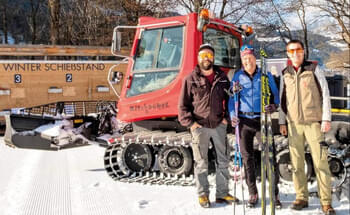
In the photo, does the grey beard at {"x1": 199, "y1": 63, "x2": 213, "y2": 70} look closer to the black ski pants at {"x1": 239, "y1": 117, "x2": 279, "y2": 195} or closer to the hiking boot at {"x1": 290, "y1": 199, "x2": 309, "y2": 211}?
the black ski pants at {"x1": 239, "y1": 117, "x2": 279, "y2": 195}

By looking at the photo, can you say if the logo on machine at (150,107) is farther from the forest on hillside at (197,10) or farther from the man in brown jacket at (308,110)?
the forest on hillside at (197,10)

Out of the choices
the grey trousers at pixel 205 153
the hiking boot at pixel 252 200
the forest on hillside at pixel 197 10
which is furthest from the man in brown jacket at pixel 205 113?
the forest on hillside at pixel 197 10

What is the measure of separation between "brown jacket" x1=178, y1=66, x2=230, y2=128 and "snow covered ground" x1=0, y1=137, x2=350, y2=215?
3.42 ft

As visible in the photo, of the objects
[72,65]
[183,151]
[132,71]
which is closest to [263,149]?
[183,151]

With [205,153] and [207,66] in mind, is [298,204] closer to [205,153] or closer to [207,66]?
[205,153]

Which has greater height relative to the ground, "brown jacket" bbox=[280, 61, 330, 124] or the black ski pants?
"brown jacket" bbox=[280, 61, 330, 124]

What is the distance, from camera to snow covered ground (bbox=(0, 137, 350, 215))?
398cm

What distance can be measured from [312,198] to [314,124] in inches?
43.2

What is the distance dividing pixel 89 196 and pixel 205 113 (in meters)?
1.95

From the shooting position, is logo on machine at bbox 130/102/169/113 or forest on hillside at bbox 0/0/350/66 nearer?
logo on machine at bbox 130/102/169/113

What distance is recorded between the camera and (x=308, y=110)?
3689 millimetres

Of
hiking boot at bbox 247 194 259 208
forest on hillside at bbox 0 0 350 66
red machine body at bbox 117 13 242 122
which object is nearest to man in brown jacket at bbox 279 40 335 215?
hiking boot at bbox 247 194 259 208

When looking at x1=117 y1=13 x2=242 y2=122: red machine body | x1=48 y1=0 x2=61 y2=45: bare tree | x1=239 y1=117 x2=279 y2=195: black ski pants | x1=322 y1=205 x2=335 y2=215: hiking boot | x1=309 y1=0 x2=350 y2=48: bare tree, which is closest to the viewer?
x1=322 y1=205 x2=335 y2=215: hiking boot

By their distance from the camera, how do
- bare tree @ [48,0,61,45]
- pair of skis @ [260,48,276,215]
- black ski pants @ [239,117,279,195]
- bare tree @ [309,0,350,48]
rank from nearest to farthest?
pair of skis @ [260,48,276,215], black ski pants @ [239,117,279,195], bare tree @ [48,0,61,45], bare tree @ [309,0,350,48]
